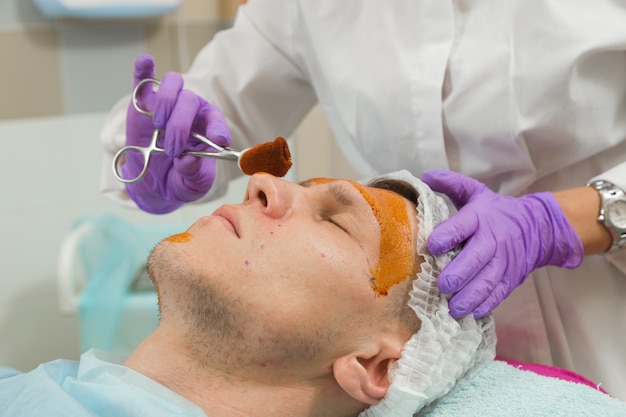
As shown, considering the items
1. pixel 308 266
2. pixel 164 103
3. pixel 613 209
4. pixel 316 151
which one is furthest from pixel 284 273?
pixel 316 151

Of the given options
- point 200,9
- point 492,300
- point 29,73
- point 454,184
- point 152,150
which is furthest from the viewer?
point 200,9

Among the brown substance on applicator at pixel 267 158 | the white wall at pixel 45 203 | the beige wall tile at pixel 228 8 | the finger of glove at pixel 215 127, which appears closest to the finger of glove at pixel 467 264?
the brown substance on applicator at pixel 267 158

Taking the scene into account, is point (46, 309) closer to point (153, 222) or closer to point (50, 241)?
point (50, 241)

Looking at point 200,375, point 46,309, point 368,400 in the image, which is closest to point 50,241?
point 46,309

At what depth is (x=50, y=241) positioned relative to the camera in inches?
98.0

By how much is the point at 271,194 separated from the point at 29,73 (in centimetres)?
149

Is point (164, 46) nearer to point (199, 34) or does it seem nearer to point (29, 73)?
point (199, 34)

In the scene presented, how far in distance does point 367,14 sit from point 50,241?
1550 mm

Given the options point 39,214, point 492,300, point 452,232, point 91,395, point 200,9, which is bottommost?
point 39,214

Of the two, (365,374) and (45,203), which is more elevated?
(365,374)

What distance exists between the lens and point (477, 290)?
113 cm

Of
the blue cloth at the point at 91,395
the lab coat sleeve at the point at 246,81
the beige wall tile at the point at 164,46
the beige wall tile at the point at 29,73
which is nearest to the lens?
the blue cloth at the point at 91,395

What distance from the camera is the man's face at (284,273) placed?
44.0 inches

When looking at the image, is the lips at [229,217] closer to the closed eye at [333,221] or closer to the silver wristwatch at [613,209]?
the closed eye at [333,221]
